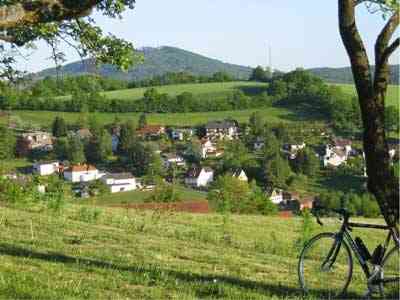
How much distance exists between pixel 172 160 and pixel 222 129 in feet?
45.0

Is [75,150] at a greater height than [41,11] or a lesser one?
lesser

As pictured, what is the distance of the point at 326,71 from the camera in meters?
148

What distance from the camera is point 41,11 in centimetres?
716

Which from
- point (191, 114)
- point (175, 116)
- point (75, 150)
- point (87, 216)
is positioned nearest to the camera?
point (87, 216)

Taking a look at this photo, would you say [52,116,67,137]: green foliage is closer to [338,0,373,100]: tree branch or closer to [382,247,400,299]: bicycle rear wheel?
[338,0,373,100]: tree branch

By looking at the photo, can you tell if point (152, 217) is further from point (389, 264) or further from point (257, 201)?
point (257, 201)

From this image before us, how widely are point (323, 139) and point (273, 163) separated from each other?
23.2m

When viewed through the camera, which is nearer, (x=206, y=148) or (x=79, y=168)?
(x=79, y=168)

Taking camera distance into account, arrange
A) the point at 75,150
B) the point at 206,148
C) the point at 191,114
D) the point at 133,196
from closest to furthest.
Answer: the point at 133,196, the point at 75,150, the point at 206,148, the point at 191,114

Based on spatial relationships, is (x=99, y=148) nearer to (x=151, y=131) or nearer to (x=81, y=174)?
(x=81, y=174)

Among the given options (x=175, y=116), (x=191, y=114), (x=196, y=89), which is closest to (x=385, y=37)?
(x=175, y=116)

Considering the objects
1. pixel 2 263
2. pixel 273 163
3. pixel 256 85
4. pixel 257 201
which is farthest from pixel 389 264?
pixel 256 85

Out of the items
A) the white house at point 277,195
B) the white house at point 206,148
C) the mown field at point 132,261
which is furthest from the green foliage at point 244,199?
the white house at point 206,148

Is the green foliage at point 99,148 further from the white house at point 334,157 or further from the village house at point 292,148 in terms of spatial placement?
the white house at point 334,157
